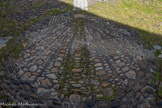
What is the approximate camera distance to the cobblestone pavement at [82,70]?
263cm

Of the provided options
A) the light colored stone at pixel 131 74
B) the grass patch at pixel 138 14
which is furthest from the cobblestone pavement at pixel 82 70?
the grass patch at pixel 138 14

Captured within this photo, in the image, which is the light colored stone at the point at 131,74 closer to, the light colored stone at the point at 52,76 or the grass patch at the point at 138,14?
the grass patch at the point at 138,14

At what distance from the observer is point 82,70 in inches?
122

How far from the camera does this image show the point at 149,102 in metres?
2.53

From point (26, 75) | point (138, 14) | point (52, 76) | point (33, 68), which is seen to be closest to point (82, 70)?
point (52, 76)

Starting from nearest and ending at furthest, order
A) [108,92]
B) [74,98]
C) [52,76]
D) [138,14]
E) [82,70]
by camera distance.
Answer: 1. [74,98]
2. [108,92]
3. [52,76]
4. [82,70]
5. [138,14]

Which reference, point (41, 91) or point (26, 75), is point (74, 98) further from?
point (26, 75)

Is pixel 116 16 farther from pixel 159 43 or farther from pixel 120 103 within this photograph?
pixel 120 103

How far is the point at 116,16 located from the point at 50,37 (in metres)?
2.42

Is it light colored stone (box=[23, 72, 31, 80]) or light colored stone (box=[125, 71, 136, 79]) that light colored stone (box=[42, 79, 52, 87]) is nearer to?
light colored stone (box=[23, 72, 31, 80])

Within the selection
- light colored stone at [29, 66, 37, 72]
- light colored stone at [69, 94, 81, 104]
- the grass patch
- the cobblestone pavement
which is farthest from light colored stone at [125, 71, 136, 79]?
light colored stone at [29, 66, 37, 72]

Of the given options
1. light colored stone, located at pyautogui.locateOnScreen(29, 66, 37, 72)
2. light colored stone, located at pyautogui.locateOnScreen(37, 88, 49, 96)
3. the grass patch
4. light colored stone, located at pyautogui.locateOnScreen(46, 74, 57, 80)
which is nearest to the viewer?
light colored stone, located at pyautogui.locateOnScreen(37, 88, 49, 96)

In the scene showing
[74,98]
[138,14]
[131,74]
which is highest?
[138,14]

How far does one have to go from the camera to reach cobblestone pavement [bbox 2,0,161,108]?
2635 millimetres
